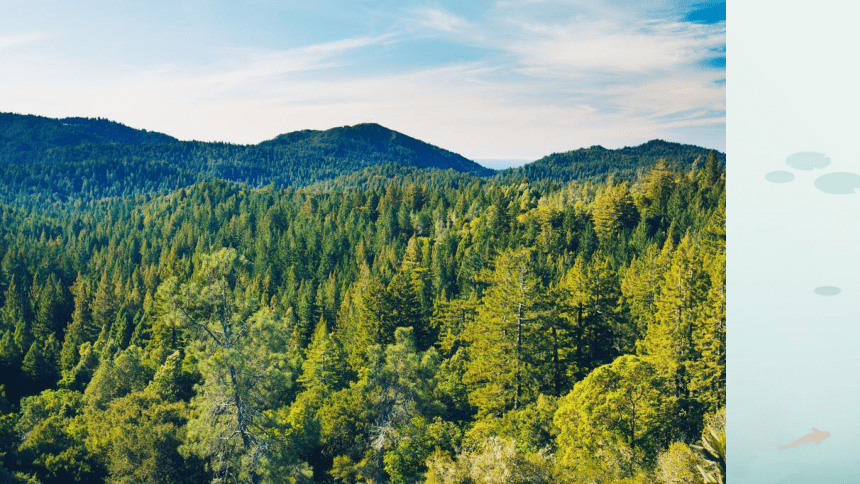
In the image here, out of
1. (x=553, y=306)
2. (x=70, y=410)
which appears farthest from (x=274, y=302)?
(x=553, y=306)

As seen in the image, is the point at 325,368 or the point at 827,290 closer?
A: the point at 827,290

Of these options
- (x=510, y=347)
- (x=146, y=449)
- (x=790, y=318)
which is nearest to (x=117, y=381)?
(x=146, y=449)

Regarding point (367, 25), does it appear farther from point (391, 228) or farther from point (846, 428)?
point (391, 228)

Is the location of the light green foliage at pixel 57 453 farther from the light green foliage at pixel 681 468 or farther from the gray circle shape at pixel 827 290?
the gray circle shape at pixel 827 290

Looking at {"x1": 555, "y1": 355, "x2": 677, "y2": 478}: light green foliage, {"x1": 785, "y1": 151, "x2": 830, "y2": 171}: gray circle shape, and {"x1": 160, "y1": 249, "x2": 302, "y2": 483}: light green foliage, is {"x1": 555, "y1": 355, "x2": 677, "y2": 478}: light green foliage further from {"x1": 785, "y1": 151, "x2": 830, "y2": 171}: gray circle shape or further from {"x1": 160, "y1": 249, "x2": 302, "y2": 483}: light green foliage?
{"x1": 785, "y1": 151, "x2": 830, "y2": 171}: gray circle shape

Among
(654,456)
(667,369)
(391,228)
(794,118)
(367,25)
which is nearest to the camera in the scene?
(794,118)

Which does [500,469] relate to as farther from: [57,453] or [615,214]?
[615,214]
